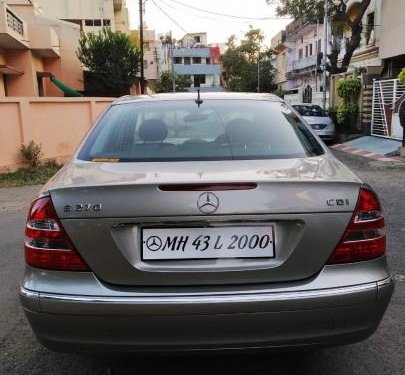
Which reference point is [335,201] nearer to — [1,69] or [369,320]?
[369,320]

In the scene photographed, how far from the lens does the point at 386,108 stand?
1585cm

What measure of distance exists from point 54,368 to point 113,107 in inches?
67.5

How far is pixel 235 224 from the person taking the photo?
2.23 meters

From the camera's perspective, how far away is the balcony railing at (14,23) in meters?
16.8

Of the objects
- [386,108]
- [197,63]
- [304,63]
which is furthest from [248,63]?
[386,108]

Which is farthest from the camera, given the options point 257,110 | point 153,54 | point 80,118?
point 153,54

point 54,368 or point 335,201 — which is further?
point 54,368

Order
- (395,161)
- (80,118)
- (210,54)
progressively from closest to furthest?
(395,161), (80,118), (210,54)

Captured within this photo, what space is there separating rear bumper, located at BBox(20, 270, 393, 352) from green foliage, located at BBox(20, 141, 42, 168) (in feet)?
32.0

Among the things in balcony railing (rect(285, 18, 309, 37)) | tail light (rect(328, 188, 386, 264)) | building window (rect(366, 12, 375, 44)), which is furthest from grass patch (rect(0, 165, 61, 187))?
balcony railing (rect(285, 18, 309, 37))

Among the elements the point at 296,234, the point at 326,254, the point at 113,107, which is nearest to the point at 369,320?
the point at 326,254

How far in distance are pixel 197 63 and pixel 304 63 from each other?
4540 centimetres

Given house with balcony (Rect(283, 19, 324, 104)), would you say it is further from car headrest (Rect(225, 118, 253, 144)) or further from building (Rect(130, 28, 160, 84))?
car headrest (Rect(225, 118, 253, 144))

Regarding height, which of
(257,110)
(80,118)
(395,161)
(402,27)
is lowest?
(395,161)
